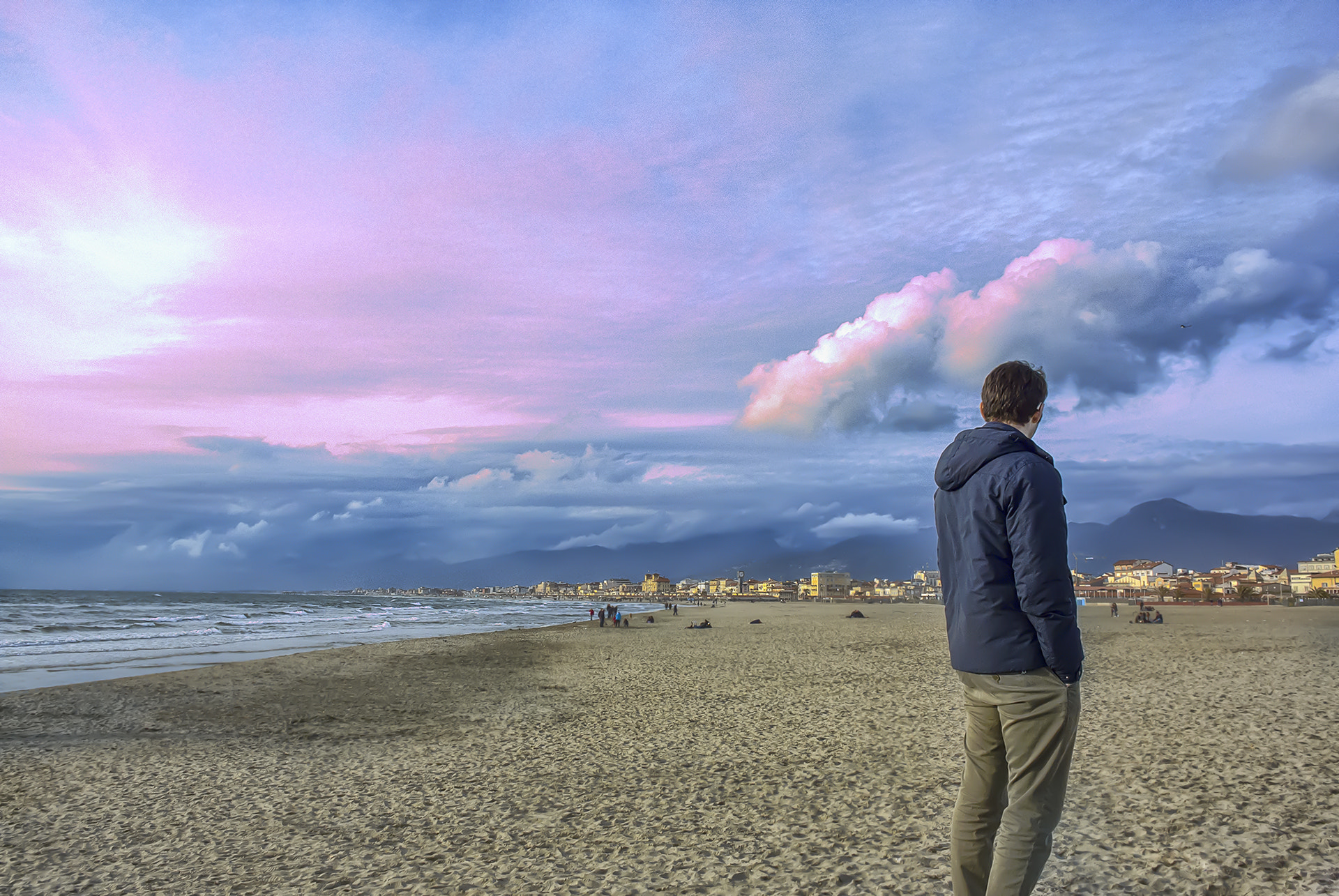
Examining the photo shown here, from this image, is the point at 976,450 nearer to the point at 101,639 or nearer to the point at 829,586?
the point at 101,639

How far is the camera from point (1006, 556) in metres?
2.76

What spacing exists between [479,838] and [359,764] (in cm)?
315

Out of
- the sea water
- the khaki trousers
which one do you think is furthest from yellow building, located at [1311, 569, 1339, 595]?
the khaki trousers

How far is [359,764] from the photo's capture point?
782 centimetres

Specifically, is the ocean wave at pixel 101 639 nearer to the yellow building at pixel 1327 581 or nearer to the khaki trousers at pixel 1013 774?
the khaki trousers at pixel 1013 774

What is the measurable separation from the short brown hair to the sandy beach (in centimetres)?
276

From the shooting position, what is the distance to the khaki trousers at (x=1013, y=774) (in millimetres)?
2686

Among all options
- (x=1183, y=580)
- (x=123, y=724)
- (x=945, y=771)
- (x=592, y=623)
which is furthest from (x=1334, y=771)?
(x=1183, y=580)

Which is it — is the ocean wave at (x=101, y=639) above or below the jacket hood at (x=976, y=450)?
below

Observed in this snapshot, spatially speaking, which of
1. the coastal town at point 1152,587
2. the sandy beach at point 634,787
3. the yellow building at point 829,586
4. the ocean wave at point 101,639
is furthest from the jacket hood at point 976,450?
the yellow building at point 829,586

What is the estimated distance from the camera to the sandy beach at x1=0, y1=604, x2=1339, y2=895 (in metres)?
4.58

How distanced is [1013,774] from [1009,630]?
22.4 inches

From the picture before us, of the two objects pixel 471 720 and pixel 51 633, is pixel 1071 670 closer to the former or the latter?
pixel 471 720

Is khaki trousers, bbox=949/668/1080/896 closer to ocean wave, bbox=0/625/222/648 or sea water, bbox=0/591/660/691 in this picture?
sea water, bbox=0/591/660/691
